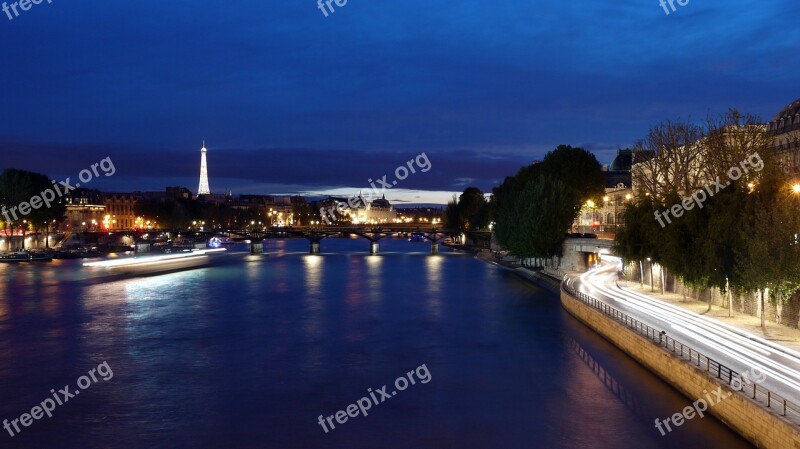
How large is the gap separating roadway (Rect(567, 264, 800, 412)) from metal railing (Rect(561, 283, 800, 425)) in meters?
0.41

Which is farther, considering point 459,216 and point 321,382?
point 459,216

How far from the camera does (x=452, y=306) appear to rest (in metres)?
43.0

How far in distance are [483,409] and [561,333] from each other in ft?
41.9

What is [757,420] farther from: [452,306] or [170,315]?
[170,315]

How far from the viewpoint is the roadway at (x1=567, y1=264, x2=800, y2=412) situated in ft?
57.0

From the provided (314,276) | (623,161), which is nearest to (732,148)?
(314,276)

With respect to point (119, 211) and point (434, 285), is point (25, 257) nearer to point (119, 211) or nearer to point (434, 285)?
point (434, 285)

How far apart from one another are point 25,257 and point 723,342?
3199 inches

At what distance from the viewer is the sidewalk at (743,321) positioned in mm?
21969

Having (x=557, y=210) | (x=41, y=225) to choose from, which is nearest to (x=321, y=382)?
(x=557, y=210)

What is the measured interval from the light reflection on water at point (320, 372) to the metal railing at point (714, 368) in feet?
4.11

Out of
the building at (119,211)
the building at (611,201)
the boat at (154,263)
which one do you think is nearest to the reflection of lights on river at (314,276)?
the boat at (154,263)

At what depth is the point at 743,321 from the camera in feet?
84.9

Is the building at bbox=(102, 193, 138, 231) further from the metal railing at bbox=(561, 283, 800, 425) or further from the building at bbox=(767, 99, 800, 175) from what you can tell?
the metal railing at bbox=(561, 283, 800, 425)
